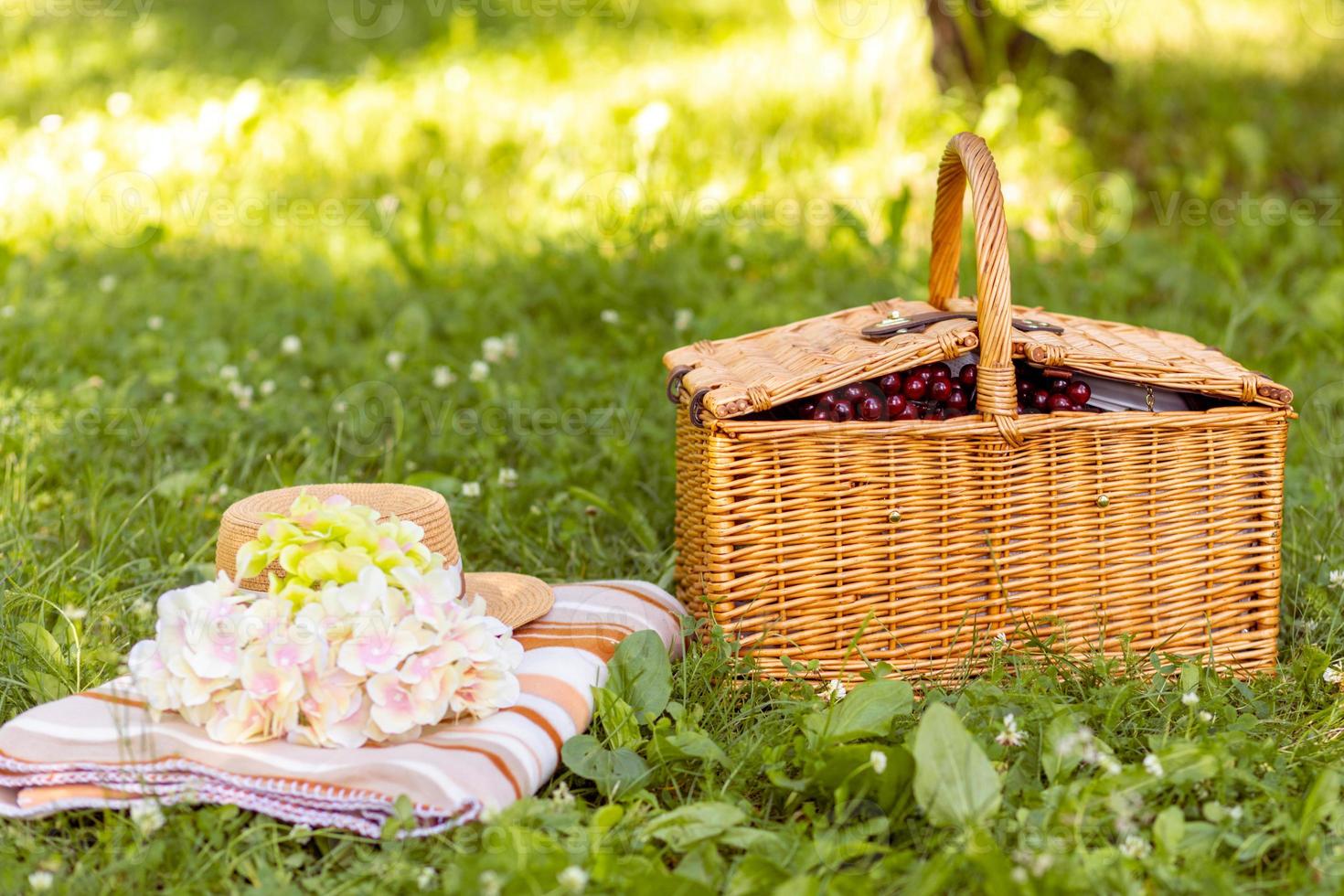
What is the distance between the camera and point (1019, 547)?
87.5 inches

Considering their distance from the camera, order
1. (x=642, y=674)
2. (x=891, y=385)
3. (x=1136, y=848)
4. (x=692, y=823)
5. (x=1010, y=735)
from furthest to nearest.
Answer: (x=891, y=385) → (x=642, y=674) → (x=1010, y=735) → (x=692, y=823) → (x=1136, y=848)

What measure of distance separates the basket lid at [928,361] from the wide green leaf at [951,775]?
0.61 meters

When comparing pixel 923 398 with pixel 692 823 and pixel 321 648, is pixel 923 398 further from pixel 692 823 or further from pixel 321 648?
pixel 321 648

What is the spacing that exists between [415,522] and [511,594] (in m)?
0.29

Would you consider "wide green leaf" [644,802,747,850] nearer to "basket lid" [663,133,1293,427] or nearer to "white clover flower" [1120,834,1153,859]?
"white clover flower" [1120,834,1153,859]

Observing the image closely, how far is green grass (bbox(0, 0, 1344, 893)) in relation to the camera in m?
1.73

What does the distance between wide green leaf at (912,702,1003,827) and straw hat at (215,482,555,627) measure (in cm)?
77

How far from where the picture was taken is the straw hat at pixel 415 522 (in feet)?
6.81

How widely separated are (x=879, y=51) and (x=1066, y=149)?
95 centimetres

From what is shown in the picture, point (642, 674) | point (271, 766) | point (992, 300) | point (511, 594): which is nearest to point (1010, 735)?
point (642, 674)

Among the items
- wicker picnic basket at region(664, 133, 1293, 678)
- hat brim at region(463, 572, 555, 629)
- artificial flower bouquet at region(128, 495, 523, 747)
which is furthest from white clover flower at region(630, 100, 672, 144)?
artificial flower bouquet at region(128, 495, 523, 747)

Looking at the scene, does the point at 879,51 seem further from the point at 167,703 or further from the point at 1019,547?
the point at 167,703

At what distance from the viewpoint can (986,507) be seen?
220 centimetres

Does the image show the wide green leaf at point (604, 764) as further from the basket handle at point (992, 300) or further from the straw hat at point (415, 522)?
the basket handle at point (992, 300)
